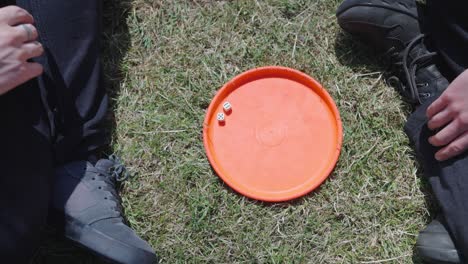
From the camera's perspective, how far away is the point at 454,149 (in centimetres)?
134

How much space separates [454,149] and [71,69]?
0.99 meters

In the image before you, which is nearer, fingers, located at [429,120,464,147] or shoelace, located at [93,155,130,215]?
fingers, located at [429,120,464,147]

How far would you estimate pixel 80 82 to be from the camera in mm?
1434

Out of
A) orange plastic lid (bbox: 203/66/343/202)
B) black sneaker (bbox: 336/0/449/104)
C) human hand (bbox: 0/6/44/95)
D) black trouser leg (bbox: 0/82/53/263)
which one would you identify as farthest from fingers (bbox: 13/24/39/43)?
black sneaker (bbox: 336/0/449/104)

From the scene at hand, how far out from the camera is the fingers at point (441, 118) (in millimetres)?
1330

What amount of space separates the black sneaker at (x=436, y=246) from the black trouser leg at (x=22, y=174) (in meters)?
0.97

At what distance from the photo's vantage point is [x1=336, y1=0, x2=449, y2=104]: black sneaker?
60.4 inches

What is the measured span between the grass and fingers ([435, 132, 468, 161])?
0.64ft

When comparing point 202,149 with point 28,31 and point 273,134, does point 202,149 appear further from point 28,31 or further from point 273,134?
point 28,31

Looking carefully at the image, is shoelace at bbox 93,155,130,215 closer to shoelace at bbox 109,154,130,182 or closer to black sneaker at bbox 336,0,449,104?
shoelace at bbox 109,154,130,182

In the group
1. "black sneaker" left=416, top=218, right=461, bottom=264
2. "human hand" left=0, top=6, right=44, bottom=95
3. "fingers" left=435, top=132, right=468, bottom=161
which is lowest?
"black sneaker" left=416, top=218, right=461, bottom=264

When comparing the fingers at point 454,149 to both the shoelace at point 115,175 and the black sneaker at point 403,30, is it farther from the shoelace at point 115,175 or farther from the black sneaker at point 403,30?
the shoelace at point 115,175

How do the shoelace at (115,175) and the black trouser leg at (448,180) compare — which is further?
the shoelace at (115,175)

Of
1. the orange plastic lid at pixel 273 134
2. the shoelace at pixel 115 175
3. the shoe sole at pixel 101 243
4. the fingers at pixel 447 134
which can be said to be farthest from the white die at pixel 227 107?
the fingers at pixel 447 134
